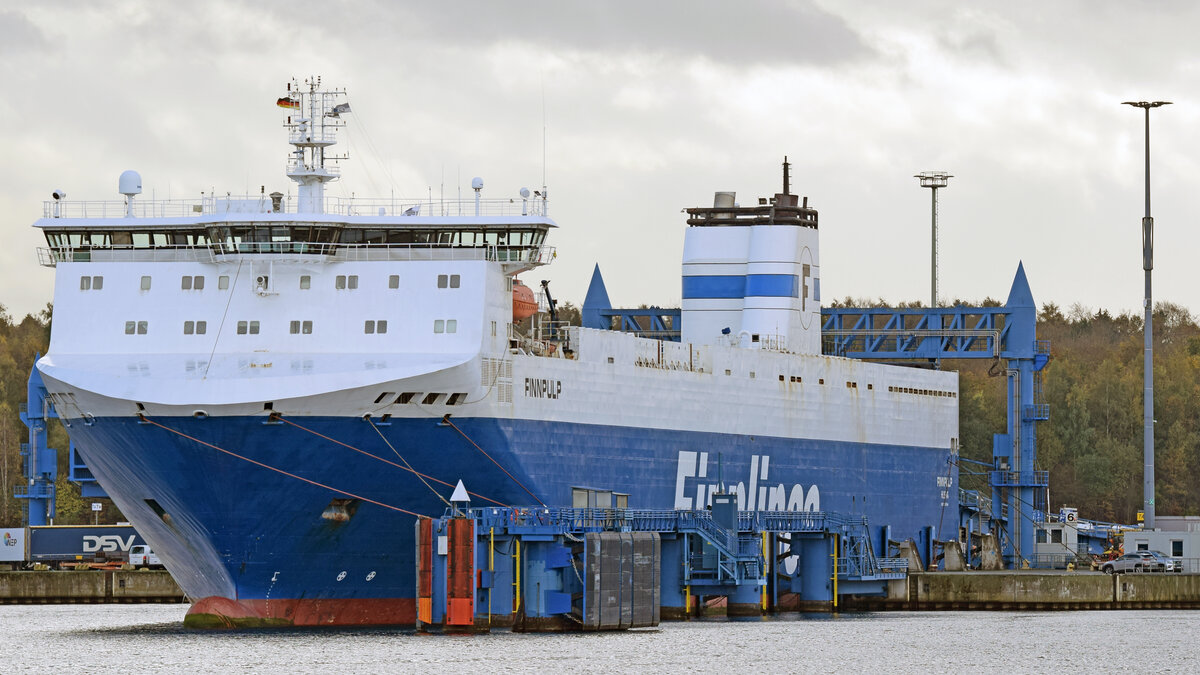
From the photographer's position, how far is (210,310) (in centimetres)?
4528

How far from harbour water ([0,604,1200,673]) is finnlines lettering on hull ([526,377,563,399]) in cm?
531

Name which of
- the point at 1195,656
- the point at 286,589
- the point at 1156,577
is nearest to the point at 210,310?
the point at 286,589

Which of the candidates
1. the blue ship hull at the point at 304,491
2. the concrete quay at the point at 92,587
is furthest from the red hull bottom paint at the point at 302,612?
the concrete quay at the point at 92,587

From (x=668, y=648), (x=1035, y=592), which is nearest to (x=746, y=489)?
(x=1035, y=592)

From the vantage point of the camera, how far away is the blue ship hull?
43875 millimetres

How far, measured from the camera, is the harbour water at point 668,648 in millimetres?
40562

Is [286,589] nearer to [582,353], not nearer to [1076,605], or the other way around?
[582,353]

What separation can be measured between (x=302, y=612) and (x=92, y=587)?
20359 millimetres

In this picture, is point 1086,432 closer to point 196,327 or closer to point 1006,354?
point 1006,354

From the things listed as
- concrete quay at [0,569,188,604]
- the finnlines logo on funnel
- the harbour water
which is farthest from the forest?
the harbour water

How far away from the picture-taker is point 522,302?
48.5m

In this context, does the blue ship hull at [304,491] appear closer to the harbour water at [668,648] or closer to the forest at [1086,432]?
the harbour water at [668,648]

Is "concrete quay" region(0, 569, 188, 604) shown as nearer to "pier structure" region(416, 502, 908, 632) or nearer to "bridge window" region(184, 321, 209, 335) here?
"pier structure" region(416, 502, 908, 632)

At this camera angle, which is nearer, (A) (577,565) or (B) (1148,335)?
(A) (577,565)
